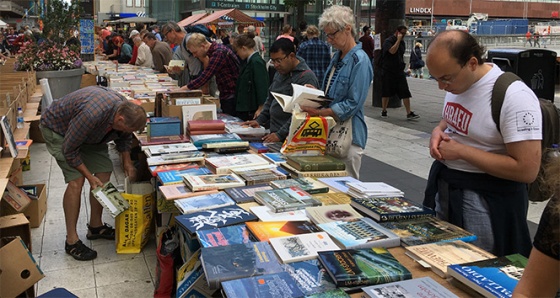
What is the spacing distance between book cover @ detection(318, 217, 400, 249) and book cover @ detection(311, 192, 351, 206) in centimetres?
33

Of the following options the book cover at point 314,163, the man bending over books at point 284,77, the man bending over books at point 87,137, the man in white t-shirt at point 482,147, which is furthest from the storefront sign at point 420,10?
the man in white t-shirt at point 482,147

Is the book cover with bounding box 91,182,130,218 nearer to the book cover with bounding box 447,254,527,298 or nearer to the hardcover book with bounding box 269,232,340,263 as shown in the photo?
the hardcover book with bounding box 269,232,340,263

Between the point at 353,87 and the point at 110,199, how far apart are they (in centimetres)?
203

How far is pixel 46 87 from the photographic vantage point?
8.21m

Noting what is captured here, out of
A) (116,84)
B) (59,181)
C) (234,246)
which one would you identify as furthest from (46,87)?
(234,246)

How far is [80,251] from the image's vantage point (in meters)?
4.07

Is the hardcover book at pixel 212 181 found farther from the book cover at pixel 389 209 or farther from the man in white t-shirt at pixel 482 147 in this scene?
the man in white t-shirt at pixel 482 147

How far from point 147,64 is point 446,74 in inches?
423

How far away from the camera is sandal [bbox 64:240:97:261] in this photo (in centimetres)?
405

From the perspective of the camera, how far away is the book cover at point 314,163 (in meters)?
3.32

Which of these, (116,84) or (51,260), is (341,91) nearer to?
(51,260)

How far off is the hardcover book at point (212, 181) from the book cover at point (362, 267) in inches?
47.1

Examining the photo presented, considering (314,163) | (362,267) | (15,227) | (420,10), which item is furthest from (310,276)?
(420,10)

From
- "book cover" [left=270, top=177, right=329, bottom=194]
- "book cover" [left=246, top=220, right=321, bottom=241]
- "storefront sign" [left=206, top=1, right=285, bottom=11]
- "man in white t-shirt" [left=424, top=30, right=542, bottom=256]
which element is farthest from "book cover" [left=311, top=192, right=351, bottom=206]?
"storefront sign" [left=206, top=1, right=285, bottom=11]
